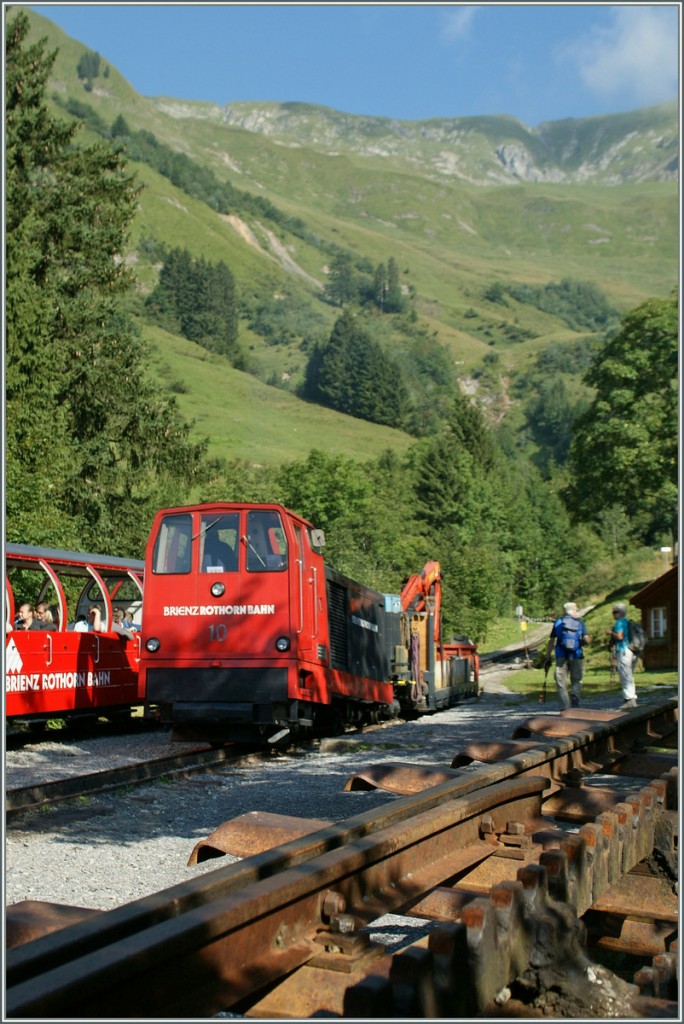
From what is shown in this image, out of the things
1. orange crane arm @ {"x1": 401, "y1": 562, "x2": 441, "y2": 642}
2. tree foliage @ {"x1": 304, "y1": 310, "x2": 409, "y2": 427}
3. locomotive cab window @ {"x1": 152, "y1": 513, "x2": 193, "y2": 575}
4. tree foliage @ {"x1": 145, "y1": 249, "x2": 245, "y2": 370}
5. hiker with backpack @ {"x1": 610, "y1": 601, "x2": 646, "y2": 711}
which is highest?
tree foliage @ {"x1": 145, "y1": 249, "x2": 245, "y2": 370}

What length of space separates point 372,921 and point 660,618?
3646 cm

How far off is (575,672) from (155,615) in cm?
667

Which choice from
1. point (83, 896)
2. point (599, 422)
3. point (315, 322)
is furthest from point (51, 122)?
point (315, 322)

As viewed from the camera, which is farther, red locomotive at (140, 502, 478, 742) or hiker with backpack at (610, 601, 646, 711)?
hiker with backpack at (610, 601, 646, 711)

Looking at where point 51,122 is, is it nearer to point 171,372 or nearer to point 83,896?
point 83,896

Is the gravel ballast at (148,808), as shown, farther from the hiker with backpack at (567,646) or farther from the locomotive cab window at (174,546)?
the locomotive cab window at (174,546)

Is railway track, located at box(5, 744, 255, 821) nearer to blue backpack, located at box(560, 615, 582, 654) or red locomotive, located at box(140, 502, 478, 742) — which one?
red locomotive, located at box(140, 502, 478, 742)

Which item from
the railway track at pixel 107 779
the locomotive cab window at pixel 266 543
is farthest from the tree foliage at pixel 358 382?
the railway track at pixel 107 779

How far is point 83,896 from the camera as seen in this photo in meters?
6.20

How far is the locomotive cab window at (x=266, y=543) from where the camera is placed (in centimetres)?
1351

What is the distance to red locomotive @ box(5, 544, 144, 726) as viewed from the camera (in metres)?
14.2

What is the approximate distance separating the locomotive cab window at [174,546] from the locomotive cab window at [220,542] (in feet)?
0.68

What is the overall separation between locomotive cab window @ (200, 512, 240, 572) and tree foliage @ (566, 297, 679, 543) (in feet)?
114

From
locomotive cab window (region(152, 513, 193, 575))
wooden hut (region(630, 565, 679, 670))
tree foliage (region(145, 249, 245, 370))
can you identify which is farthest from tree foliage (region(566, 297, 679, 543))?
tree foliage (region(145, 249, 245, 370))
